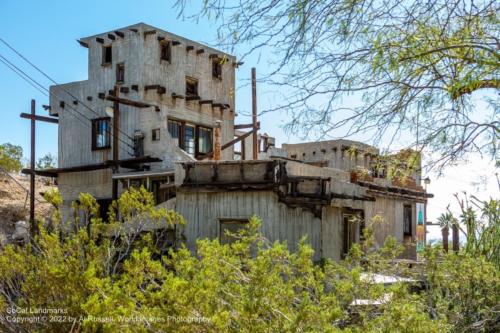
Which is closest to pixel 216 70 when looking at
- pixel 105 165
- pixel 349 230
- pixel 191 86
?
pixel 191 86

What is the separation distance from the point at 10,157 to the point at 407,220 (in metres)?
25.2

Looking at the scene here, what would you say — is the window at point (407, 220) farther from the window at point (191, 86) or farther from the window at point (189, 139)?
the window at point (191, 86)

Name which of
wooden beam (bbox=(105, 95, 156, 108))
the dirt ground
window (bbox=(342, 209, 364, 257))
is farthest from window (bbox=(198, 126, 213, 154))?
window (bbox=(342, 209, 364, 257))

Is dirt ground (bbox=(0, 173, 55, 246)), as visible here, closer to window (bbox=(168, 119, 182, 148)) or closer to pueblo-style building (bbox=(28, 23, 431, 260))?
pueblo-style building (bbox=(28, 23, 431, 260))

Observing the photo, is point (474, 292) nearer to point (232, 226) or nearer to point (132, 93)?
point (232, 226)

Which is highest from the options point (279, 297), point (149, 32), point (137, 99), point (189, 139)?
point (149, 32)

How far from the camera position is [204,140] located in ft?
89.5

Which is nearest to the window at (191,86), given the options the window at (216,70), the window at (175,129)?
the window at (216,70)

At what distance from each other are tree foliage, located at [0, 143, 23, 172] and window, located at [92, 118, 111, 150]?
13602 millimetres

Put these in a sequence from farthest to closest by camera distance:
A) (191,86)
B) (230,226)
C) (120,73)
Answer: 1. (191,86)
2. (120,73)
3. (230,226)

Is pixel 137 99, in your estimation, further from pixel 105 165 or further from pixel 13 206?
pixel 13 206

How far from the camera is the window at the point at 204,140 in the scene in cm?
2698

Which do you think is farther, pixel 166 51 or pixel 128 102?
pixel 166 51

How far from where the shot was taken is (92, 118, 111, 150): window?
25.8 metres
